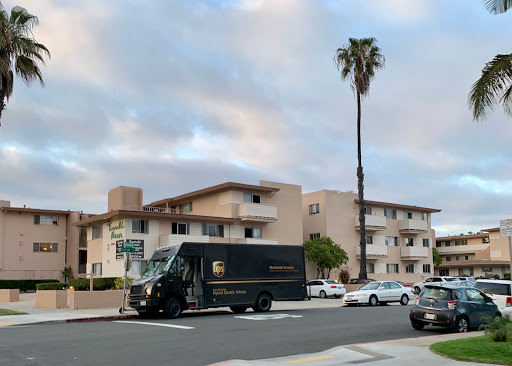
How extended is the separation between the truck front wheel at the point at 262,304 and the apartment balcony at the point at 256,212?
68.7 ft

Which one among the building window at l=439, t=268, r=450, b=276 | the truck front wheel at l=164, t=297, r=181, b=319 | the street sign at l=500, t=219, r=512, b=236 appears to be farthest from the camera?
the building window at l=439, t=268, r=450, b=276

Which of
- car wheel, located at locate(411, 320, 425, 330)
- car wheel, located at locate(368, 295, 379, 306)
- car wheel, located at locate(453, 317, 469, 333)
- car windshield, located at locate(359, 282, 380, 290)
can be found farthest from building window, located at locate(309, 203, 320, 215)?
car wheel, located at locate(453, 317, 469, 333)

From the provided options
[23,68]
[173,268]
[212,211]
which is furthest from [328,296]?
[23,68]

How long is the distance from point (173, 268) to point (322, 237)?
30594 mm

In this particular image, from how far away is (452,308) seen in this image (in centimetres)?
1708

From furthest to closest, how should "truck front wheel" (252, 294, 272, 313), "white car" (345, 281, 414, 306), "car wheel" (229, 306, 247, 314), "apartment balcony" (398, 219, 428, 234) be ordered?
"apartment balcony" (398, 219, 428, 234)
"white car" (345, 281, 414, 306)
"car wheel" (229, 306, 247, 314)
"truck front wheel" (252, 294, 272, 313)

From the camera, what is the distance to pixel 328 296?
42938 millimetres

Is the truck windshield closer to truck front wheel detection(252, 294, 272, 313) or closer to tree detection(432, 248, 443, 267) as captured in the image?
truck front wheel detection(252, 294, 272, 313)

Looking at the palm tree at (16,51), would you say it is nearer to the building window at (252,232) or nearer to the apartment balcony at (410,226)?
the building window at (252,232)

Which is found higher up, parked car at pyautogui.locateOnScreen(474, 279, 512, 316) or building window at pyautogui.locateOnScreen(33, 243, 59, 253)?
building window at pyautogui.locateOnScreen(33, 243, 59, 253)

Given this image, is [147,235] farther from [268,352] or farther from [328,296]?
[268,352]

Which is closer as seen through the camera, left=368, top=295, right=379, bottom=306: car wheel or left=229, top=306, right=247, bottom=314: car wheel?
left=229, top=306, right=247, bottom=314: car wheel

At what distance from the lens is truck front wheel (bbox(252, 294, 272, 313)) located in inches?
992

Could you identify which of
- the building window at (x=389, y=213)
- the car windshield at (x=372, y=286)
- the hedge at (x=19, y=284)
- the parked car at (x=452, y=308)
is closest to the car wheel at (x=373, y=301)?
the car windshield at (x=372, y=286)
